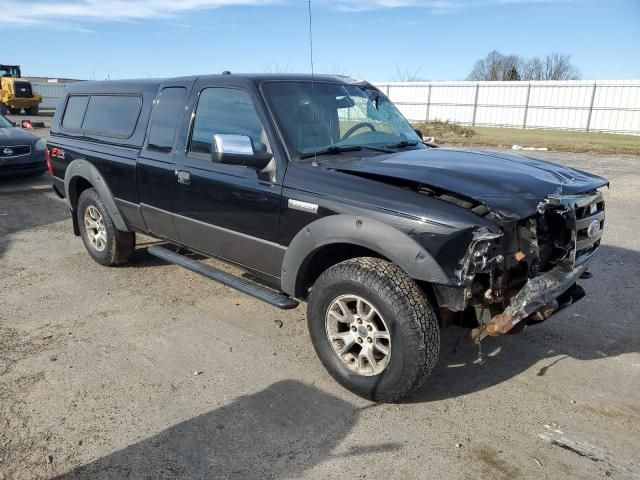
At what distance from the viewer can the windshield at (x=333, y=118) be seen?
387 cm

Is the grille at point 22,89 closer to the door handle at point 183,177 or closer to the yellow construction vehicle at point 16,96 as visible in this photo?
the yellow construction vehicle at point 16,96

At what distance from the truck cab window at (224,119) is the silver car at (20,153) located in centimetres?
806

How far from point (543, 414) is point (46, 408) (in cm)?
307

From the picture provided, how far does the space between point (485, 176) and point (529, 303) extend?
0.86 meters

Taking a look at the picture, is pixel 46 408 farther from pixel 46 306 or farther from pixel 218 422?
pixel 46 306

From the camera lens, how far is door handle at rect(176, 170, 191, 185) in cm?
435

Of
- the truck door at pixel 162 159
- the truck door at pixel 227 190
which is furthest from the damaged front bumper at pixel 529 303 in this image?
the truck door at pixel 162 159

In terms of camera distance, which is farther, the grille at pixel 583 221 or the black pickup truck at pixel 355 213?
the grille at pixel 583 221

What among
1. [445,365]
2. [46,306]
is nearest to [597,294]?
[445,365]

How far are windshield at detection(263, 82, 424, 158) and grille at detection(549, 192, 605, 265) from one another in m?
1.47

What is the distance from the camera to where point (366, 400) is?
133 inches

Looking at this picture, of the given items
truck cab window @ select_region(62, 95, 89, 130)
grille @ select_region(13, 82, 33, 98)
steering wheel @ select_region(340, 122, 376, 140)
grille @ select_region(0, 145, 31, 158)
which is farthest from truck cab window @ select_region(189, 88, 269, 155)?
grille @ select_region(13, 82, 33, 98)

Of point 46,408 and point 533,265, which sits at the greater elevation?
point 533,265

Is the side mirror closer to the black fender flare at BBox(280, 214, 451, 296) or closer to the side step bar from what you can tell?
the black fender flare at BBox(280, 214, 451, 296)
